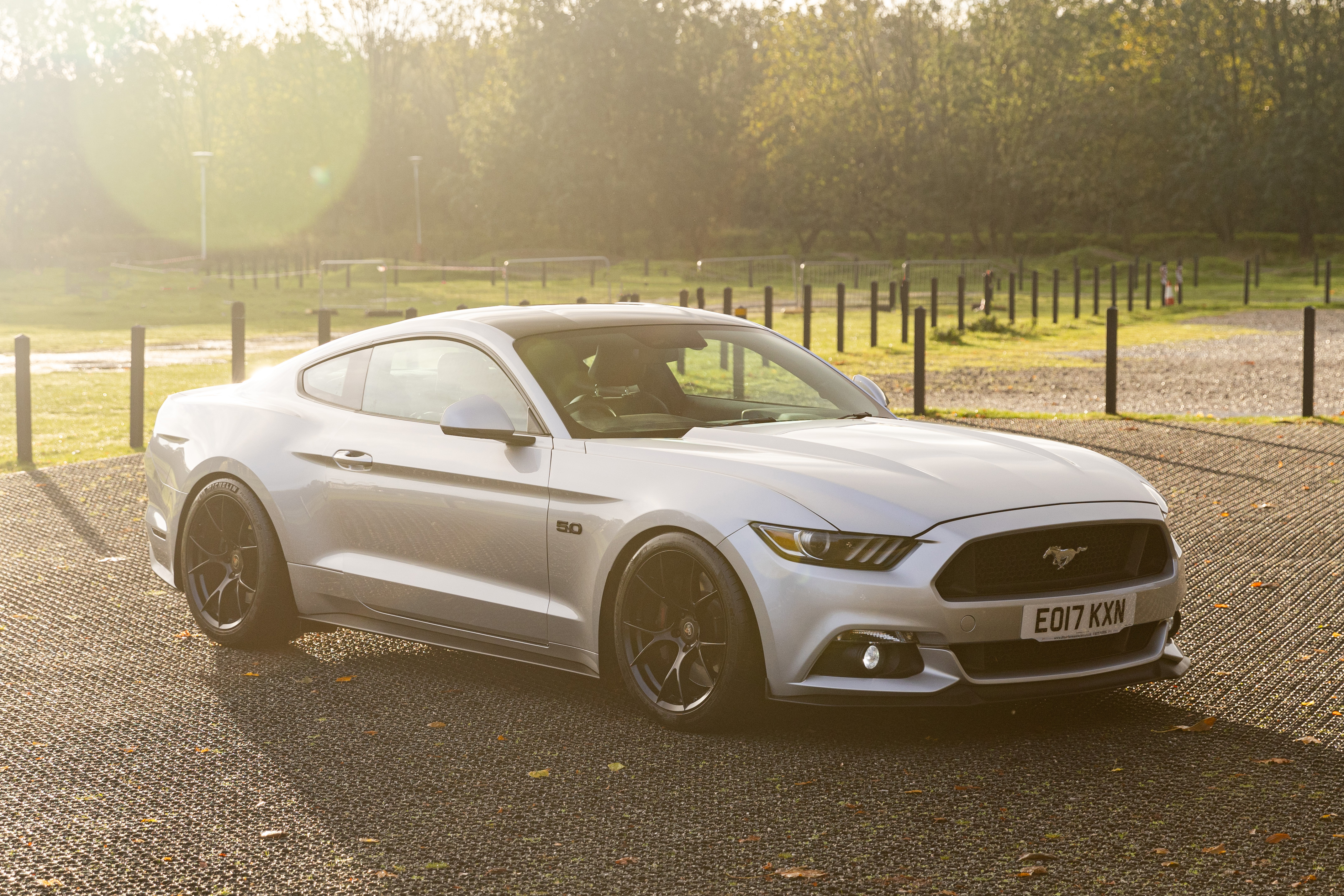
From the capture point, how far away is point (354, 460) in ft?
20.2

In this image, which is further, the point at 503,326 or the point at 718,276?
the point at 718,276

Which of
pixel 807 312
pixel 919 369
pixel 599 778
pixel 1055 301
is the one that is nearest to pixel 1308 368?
pixel 919 369

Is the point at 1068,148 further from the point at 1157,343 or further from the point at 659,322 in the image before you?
the point at 659,322

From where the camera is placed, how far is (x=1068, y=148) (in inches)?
2992

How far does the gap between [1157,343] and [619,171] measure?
50.0m

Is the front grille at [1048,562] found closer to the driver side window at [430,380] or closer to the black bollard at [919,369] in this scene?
the driver side window at [430,380]

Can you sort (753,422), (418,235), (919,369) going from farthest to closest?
(418,235)
(919,369)
(753,422)

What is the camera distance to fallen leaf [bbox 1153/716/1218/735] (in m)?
5.15

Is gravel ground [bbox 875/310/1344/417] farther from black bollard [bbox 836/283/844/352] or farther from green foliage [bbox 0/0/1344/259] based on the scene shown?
green foliage [bbox 0/0/1344/259]

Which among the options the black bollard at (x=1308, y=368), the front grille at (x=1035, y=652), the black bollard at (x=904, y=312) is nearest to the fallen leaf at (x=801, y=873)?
the front grille at (x=1035, y=652)

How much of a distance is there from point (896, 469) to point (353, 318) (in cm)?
3386

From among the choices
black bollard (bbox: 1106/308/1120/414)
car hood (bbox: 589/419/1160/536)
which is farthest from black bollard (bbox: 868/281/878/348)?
car hood (bbox: 589/419/1160/536)

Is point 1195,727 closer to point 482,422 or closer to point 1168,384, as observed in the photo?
point 482,422

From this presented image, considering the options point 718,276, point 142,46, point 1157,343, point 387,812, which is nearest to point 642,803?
point 387,812
